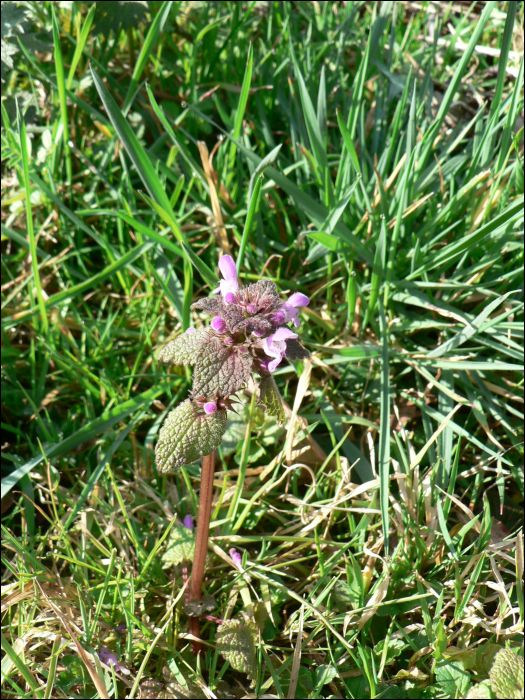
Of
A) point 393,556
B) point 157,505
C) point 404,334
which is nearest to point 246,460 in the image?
point 157,505

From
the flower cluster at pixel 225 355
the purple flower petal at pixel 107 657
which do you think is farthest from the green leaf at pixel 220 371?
the purple flower petal at pixel 107 657

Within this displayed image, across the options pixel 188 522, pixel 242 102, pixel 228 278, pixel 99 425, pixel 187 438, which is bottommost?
pixel 188 522

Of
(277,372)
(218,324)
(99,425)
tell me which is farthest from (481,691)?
(99,425)

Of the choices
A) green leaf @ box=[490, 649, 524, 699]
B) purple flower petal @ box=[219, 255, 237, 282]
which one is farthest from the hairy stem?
green leaf @ box=[490, 649, 524, 699]

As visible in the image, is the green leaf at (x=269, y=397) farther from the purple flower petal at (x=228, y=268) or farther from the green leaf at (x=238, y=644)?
the green leaf at (x=238, y=644)

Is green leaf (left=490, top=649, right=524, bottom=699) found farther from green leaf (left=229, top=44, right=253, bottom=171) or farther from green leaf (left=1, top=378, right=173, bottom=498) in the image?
green leaf (left=229, top=44, right=253, bottom=171)

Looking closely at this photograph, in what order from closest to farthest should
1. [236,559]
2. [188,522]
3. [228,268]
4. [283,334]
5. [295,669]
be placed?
[283,334] → [228,268] → [295,669] → [236,559] → [188,522]

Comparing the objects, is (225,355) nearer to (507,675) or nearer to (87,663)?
(87,663)
